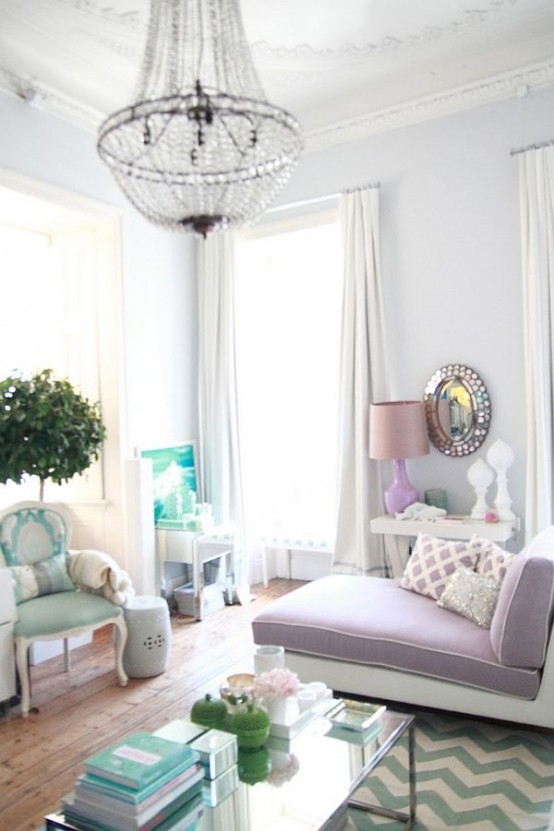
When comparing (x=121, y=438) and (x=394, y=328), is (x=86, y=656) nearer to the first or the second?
(x=121, y=438)

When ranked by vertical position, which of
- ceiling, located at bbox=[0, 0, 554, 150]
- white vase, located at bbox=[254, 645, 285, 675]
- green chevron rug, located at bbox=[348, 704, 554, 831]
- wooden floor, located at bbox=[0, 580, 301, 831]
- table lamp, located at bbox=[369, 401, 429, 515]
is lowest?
wooden floor, located at bbox=[0, 580, 301, 831]

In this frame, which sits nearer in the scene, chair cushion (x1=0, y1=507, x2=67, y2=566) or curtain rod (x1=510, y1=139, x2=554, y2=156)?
chair cushion (x1=0, y1=507, x2=67, y2=566)

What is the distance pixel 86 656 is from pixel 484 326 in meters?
3.13

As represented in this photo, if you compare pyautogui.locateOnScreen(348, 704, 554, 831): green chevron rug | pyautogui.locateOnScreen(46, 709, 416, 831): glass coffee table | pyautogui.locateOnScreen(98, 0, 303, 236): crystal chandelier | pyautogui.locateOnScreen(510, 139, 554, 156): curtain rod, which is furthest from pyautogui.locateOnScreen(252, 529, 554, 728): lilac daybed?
pyautogui.locateOnScreen(510, 139, 554, 156): curtain rod

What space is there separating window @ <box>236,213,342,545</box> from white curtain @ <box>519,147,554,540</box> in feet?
4.66

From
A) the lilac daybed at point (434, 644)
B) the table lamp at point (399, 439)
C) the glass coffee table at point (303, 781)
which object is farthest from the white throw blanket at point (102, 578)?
the table lamp at point (399, 439)

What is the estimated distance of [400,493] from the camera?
4.14 metres

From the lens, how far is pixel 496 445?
3.93 metres

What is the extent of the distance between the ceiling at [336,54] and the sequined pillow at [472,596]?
2.82 metres

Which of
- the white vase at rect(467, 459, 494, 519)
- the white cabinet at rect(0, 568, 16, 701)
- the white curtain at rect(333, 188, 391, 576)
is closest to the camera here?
the white cabinet at rect(0, 568, 16, 701)

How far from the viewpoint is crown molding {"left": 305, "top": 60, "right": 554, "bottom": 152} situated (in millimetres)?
3939

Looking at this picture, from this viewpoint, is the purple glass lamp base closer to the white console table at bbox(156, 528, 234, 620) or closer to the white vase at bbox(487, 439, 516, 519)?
the white vase at bbox(487, 439, 516, 519)

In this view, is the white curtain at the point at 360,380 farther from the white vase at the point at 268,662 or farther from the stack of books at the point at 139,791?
the stack of books at the point at 139,791

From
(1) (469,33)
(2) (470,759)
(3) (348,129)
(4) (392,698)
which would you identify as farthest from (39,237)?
(2) (470,759)
